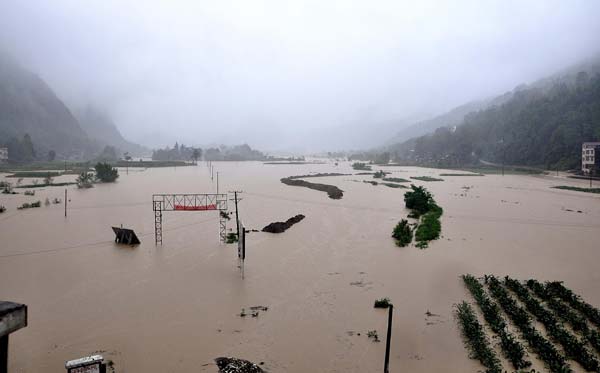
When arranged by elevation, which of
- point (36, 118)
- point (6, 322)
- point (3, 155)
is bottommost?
point (6, 322)

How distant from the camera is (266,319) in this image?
34.7 feet

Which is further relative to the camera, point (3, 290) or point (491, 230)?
point (491, 230)

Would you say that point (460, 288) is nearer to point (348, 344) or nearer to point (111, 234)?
point (348, 344)

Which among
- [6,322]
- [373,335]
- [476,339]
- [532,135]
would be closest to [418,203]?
[476,339]

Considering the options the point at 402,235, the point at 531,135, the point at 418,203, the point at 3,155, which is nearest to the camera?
the point at 402,235

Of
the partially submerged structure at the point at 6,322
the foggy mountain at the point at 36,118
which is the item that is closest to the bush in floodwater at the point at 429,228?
the partially submerged structure at the point at 6,322

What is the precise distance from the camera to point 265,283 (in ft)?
43.9

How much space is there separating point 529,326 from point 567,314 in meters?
1.52

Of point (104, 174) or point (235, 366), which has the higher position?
point (104, 174)

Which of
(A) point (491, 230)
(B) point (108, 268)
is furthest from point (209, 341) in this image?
(A) point (491, 230)

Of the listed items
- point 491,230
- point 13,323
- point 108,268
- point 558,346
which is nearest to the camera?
point 13,323

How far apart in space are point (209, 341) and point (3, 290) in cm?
846

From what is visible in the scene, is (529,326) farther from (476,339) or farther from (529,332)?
(476,339)

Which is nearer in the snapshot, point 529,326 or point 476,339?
point 476,339
